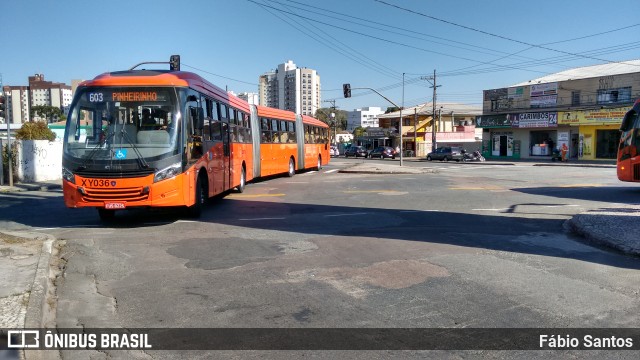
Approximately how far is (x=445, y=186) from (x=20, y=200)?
15.6m

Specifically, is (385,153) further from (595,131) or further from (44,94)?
(44,94)

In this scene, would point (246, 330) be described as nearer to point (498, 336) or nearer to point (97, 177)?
point (498, 336)

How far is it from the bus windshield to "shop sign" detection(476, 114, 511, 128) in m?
49.5

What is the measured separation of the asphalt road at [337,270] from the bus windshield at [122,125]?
162cm

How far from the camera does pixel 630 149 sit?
17.0 m

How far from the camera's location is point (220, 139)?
1417 centimetres

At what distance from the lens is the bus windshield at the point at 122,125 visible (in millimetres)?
10141

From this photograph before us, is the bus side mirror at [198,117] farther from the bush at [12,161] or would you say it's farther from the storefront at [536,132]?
the storefront at [536,132]

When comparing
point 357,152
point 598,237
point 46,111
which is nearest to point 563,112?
point 357,152

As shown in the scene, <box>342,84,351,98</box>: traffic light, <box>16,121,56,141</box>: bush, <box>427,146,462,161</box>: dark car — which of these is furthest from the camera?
<box>427,146,462,161</box>: dark car

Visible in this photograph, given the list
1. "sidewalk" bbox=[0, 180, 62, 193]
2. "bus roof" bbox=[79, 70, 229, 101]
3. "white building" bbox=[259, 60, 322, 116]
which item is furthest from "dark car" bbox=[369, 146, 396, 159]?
"bus roof" bbox=[79, 70, 229, 101]

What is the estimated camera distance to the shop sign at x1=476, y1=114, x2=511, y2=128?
54.1 meters

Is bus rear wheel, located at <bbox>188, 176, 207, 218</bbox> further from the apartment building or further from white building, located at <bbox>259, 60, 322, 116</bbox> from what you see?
white building, located at <bbox>259, 60, 322, 116</bbox>

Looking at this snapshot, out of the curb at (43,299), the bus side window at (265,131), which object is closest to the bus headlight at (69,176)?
the curb at (43,299)
